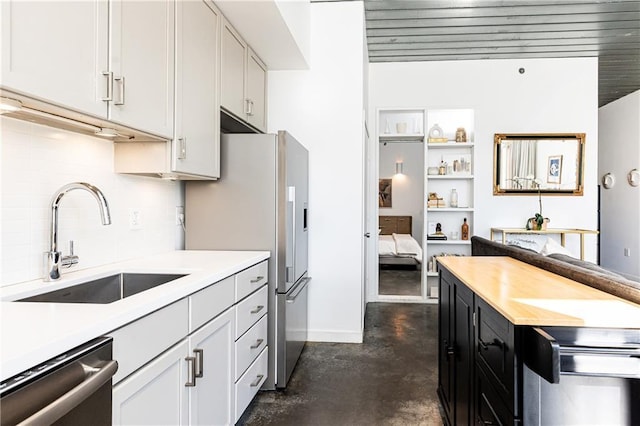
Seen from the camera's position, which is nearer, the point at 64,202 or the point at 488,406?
the point at 488,406

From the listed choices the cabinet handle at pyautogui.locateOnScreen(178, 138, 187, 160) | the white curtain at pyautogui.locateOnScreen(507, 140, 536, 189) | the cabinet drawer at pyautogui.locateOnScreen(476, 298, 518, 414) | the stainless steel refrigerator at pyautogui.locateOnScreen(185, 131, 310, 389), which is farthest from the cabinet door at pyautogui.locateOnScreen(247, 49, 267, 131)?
the white curtain at pyautogui.locateOnScreen(507, 140, 536, 189)

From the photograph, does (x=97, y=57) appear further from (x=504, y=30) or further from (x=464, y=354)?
(x=504, y=30)

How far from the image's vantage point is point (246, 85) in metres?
3.08

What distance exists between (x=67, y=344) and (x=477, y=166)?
521 cm

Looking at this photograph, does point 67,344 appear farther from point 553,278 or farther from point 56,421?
point 553,278

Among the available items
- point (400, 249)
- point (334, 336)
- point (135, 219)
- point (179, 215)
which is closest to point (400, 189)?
point (400, 249)

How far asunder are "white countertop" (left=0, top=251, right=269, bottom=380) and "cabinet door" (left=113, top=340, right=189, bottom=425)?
193 mm

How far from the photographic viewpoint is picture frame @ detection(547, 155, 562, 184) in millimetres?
5164

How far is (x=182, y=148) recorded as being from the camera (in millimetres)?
2074

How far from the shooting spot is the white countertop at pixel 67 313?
0.82 meters

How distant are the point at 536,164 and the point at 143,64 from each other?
16.7ft

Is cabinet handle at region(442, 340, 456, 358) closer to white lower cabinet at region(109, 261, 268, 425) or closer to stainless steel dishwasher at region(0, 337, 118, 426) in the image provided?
white lower cabinet at region(109, 261, 268, 425)

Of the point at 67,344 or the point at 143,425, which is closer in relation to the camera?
the point at 67,344

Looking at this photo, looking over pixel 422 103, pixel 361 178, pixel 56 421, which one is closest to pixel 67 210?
pixel 56 421
